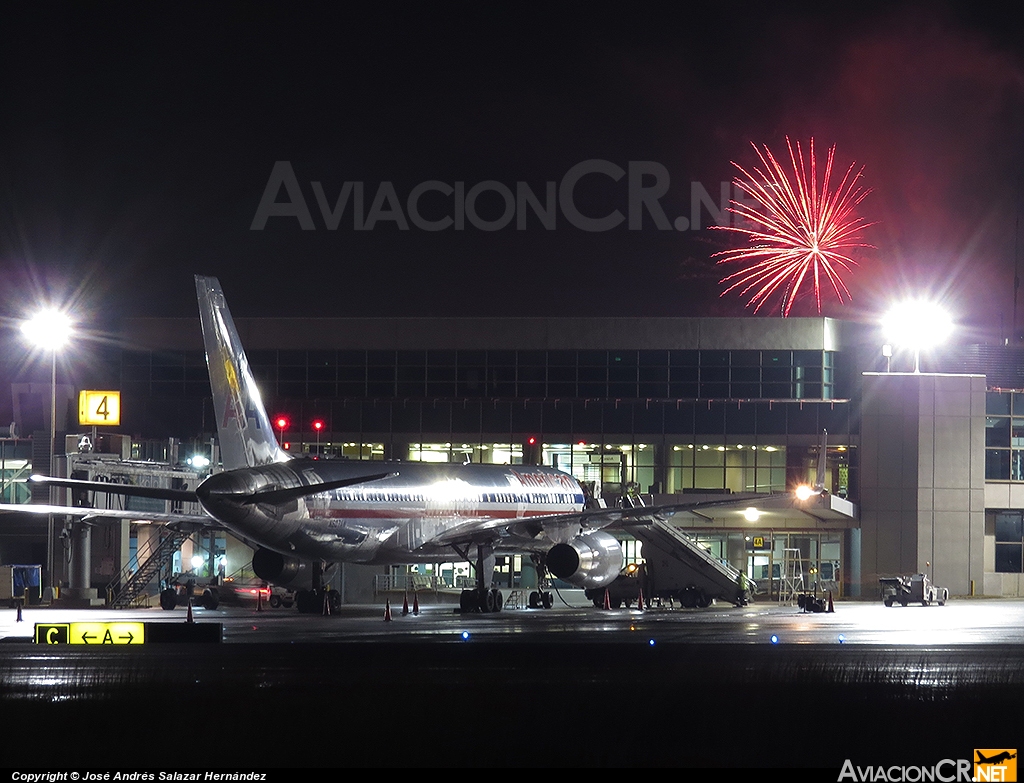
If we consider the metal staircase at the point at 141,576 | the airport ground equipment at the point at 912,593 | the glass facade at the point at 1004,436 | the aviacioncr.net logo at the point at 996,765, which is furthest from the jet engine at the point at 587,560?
the aviacioncr.net logo at the point at 996,765

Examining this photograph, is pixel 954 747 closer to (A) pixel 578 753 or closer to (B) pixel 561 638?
(A) pixel 578 753

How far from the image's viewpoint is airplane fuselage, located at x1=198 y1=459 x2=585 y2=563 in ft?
140

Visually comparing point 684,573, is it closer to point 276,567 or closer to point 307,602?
point 307,602

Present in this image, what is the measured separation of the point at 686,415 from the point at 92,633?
155 ft

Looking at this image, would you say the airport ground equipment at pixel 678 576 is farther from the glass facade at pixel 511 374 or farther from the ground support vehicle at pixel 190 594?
the glass facade at pixel 511 374

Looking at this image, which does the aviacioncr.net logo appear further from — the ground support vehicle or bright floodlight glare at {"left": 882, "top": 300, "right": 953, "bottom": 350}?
bright floodlight glare at {"left": 882, "top": 300, "right": 953, "bottom": 350}

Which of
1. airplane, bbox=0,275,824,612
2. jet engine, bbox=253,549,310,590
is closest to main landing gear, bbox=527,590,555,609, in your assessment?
airplane, bbox=0,275,824,612

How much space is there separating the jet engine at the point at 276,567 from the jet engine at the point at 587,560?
8.24 m

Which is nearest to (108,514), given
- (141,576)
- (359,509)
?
(359,509)

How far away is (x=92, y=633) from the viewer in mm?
34344

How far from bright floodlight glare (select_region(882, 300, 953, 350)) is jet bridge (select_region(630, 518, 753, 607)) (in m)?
19.0

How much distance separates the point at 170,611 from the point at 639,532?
18.0m

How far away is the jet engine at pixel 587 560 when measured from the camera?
49.8m

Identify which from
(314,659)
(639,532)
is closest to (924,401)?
(639,532)
